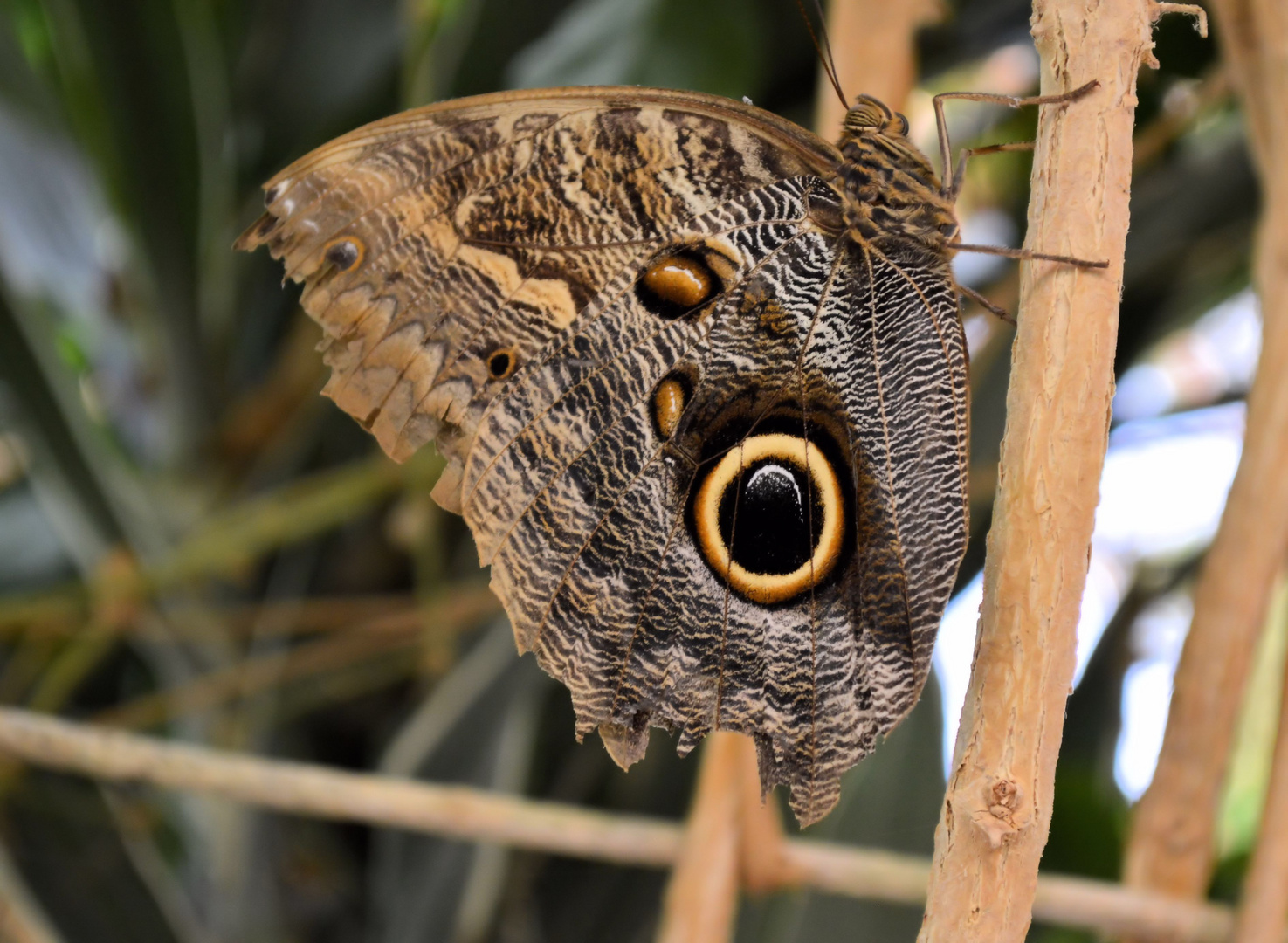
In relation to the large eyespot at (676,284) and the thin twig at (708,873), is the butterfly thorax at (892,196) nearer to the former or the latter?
the large eyespot at (676,284)

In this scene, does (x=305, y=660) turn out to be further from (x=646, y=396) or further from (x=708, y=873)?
(x=646, y=396)

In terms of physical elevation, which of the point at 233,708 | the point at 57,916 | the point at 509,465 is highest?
the point at 509,465

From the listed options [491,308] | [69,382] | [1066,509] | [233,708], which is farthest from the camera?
[233,708]

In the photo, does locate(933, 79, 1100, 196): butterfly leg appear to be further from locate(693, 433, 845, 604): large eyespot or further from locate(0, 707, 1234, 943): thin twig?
locate(0, 707, 1234, 943): thin twig

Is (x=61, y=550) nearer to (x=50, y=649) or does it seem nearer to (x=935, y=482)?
(x=50, y=649)

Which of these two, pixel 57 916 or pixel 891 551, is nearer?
pixel 891 551

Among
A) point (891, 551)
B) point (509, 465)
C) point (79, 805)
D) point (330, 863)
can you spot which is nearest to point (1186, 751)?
point (891, 551)
